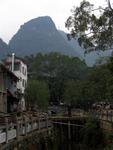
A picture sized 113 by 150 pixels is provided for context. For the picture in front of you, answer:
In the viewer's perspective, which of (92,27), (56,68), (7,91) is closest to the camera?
(92,27)

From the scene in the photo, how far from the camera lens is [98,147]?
1727 inches

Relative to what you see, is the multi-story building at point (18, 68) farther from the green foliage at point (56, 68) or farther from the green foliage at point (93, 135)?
the green foliage at point (93, 135)

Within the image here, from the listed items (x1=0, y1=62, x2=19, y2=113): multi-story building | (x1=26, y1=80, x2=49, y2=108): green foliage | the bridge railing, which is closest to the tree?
the bridge railing

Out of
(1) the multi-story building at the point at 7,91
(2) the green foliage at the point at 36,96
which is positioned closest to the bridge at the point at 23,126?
(1) the multi-story building at the point at 7,91

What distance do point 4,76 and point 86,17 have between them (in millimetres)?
38365

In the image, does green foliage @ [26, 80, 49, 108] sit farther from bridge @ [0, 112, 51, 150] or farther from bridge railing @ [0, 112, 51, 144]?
bridge railing @ [0, 112, 51, 144]

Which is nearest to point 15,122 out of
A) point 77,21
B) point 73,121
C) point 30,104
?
point 77,21

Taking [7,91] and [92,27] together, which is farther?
[7,91]

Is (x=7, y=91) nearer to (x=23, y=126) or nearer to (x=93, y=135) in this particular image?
(x=93, y=135)

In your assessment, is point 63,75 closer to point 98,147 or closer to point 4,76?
point 4,76

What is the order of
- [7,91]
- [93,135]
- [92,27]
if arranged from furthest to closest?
[7,91], [93,135], [92,27]

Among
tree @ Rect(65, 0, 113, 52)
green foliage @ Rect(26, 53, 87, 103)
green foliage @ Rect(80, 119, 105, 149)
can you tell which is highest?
green foliage @ Rect(26, 53, 87, 103)

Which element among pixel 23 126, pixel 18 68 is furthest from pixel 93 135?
pixel 18 68

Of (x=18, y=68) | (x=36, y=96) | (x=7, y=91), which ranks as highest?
(x=18, y=68)
